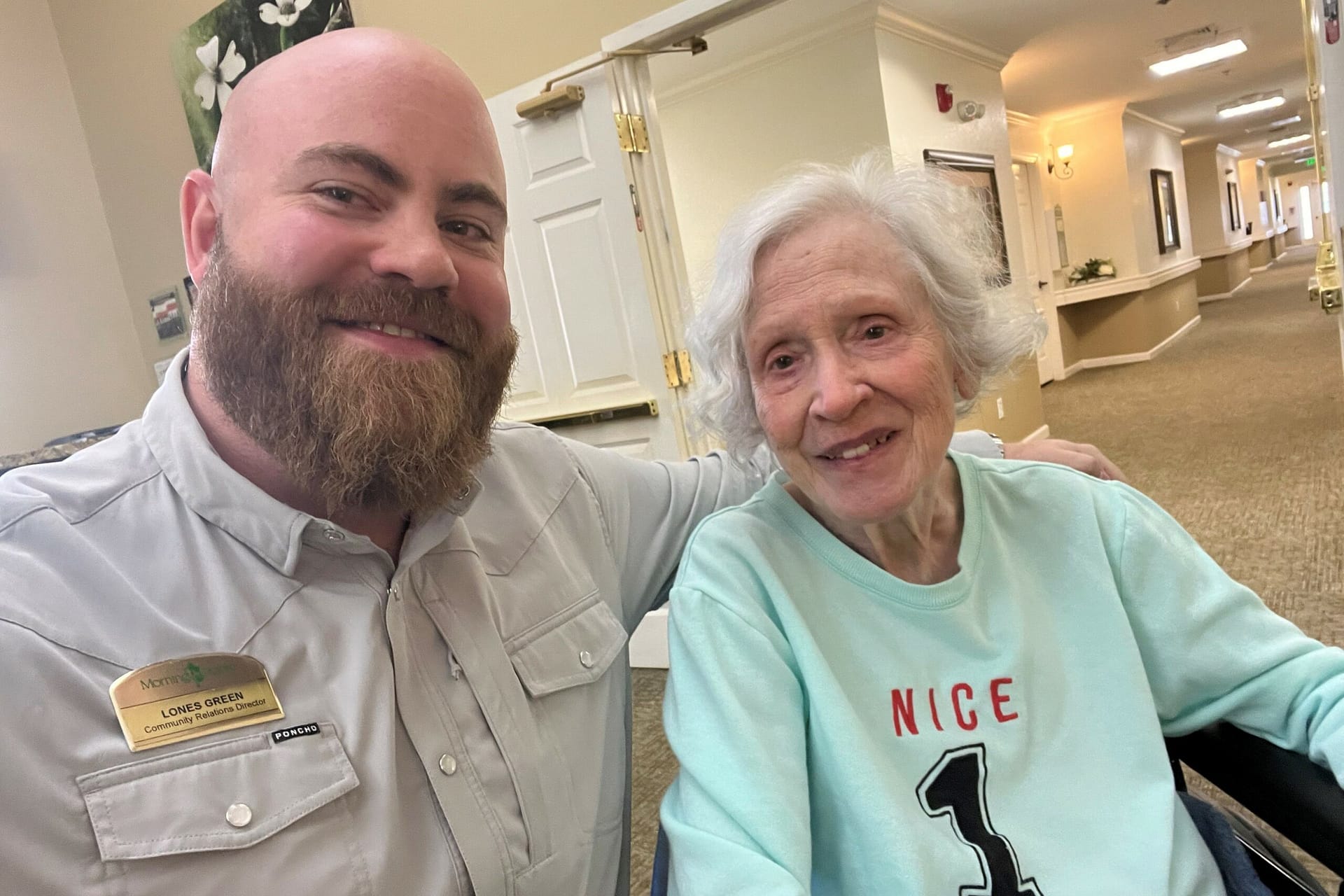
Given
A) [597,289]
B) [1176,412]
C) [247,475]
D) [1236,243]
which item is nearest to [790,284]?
[247,475]

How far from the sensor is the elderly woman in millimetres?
880

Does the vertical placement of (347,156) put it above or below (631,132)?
below

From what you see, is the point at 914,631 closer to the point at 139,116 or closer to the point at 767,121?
the point at 767,121

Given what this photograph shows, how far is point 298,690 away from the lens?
848mm

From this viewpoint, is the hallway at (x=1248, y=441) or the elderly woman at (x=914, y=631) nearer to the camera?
the elderly woman at (x=914, y=631)

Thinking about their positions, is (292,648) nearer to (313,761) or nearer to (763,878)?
(313,761)

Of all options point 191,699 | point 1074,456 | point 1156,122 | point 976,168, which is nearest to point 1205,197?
point 1156,122

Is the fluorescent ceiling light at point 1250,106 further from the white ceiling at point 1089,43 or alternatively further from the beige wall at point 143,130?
the beige wall at point 143,130

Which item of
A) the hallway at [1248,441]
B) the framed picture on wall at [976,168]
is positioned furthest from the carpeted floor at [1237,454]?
the framed picture on wall at [976,168]

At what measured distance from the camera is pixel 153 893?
714 millimetres

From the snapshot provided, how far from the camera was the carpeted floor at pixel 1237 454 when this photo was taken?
105 inches

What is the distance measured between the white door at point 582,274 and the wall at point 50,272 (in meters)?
2.38

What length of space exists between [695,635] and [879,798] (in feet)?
0.85

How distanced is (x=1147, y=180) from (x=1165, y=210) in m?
0.73
